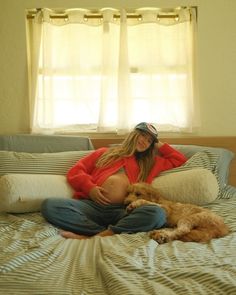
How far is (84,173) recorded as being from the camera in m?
1.96

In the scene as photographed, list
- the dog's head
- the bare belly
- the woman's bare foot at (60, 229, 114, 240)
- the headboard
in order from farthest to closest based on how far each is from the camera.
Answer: the headboard
the bare belly
the dog's head
the woman's bare foot at (60, 229, 114, 240)

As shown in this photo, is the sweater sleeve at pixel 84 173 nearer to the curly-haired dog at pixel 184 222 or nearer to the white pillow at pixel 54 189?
the white pillow at pixel 54 189

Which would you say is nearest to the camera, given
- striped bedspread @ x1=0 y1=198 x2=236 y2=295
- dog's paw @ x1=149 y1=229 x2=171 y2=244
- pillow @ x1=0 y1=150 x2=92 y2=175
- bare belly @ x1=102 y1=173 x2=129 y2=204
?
striped bedspread @ x1=0 y1=198 x2=236 y2=295

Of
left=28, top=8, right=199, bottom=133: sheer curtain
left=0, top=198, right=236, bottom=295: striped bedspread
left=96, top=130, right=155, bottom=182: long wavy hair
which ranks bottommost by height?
left=0, top=198, right=236, bottom=295: striped bedspread

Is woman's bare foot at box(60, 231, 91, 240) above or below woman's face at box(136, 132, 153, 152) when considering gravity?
below

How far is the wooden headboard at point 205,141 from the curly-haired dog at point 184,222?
0.84 meters

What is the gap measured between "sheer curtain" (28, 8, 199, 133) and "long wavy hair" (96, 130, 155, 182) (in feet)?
1.53

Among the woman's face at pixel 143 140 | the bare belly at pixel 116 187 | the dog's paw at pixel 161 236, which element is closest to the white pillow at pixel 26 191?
the bare belly at pixel 116 187

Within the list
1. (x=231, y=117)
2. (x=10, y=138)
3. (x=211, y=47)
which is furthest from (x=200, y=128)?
(x=10, y=138)

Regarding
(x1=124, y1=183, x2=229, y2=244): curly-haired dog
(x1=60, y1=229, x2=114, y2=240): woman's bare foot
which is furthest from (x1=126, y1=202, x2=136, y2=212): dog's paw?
(x1=60, y1=229, x2=114, y2=240): woman's bare foot

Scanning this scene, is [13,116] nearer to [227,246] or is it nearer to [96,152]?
[96,152]

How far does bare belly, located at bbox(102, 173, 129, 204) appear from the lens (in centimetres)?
183

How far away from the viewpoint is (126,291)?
2.76ft

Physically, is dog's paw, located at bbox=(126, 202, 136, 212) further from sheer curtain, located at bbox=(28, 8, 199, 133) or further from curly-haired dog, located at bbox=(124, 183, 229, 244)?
sheer curtain, located at bbox=(28, 8, 199, 133)
